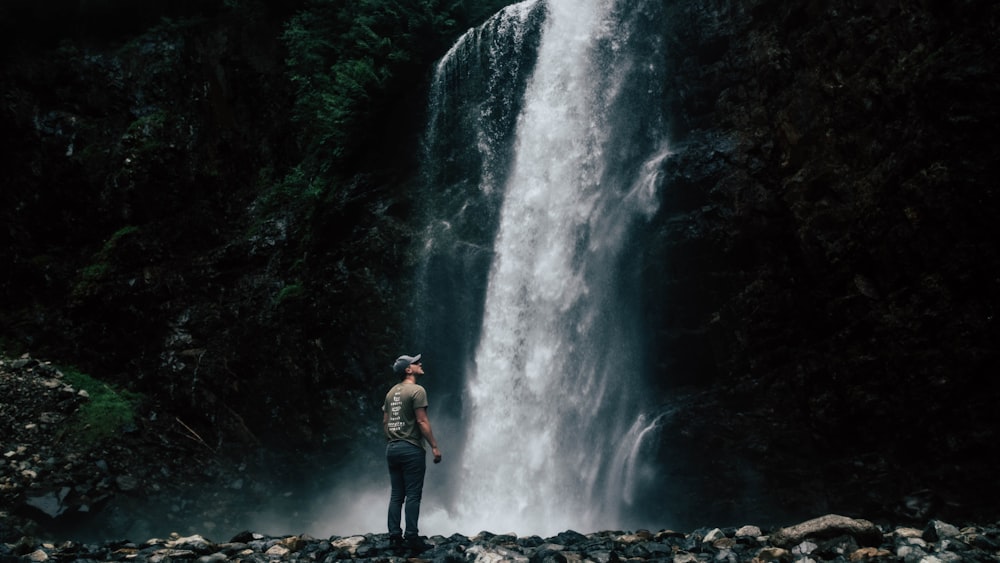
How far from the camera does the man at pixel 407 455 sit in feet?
21.2

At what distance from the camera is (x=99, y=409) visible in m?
14.2

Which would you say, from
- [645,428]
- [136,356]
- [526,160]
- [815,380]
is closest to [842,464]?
[815,380]

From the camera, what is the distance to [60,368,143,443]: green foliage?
1369cm

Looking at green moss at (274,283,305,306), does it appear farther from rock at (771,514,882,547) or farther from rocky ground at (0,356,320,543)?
rock at (771,514,882,547)

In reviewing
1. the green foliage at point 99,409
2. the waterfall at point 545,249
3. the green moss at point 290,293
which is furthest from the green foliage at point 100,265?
the waterfall at point 545,249

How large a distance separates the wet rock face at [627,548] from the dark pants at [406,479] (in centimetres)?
29

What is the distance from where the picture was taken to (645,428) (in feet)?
36.3

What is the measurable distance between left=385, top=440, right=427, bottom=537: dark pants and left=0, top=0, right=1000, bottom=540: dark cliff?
5.76 metres

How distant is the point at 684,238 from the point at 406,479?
23.1 feet

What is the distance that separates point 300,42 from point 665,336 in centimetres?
1254

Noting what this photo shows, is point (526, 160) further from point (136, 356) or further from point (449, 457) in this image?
point (136, 356)

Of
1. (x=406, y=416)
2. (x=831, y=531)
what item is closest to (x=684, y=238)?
(x=831, y=531)

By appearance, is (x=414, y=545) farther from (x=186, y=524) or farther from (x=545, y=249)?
(x=186, y=524)

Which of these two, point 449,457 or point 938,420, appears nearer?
point 938,420
